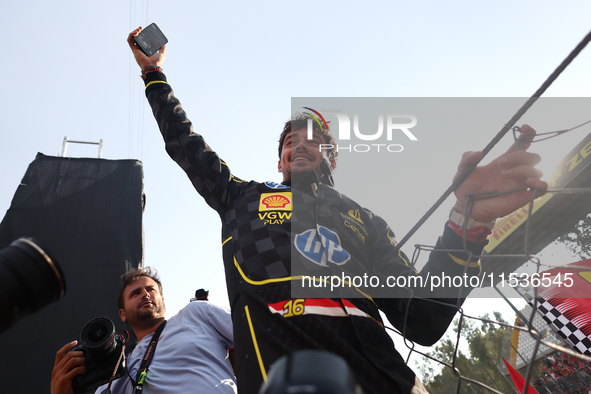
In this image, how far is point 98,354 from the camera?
1517 mm

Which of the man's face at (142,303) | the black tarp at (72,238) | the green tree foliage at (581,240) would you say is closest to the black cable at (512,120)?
the man's face at (142,303)

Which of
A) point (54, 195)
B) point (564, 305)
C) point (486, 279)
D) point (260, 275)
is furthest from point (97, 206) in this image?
point (564, 305)

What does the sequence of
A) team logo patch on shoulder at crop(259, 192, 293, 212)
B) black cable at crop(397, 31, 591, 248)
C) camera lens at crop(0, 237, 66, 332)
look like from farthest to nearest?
team logo patch on shoulder at crop(259, 192, 293, 212) < black cable at crop(397, 31, 591, 248) < camera lens at crop(0, 237, 66, 332)

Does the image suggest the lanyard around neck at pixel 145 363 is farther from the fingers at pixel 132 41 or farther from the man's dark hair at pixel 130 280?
the fingers at pixel 132 41

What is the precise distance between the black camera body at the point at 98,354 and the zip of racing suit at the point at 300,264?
808 millimetres

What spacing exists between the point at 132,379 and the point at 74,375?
0.84 feet

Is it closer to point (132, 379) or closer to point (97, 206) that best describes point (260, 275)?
point (132, 379)

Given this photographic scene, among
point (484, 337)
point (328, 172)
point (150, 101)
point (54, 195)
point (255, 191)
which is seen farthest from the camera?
point (484, 337)

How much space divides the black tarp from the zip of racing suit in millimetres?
1491

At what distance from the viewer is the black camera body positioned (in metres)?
1.49

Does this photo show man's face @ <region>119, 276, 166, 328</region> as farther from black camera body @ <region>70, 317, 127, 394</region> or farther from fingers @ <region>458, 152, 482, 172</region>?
fingers @ <region>458, 152, 482, 172</region>

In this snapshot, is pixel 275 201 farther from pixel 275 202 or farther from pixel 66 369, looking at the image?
pixel 66 369

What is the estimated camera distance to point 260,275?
3.09 feet

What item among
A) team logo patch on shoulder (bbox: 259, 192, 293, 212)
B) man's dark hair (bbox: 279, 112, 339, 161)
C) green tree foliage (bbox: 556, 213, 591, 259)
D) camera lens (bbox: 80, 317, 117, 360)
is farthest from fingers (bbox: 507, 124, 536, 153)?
green tree foliage (bbox: 556, 213, 591, 259)
